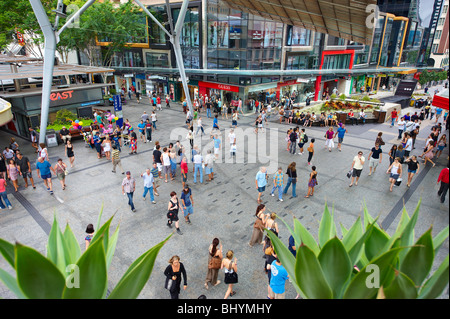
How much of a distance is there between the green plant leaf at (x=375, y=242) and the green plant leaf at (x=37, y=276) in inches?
102

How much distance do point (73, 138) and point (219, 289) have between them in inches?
648

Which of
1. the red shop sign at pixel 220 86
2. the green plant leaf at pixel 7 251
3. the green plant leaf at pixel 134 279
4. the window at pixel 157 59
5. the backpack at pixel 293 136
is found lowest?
the backpack at pixel 293 136

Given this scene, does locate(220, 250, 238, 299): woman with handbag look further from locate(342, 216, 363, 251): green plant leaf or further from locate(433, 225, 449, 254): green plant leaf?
locate(433, 225, 449, 254): green plant leaf

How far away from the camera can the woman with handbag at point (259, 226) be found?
8305 mm

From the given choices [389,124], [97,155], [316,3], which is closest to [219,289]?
[316,3]

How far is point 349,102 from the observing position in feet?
96.5

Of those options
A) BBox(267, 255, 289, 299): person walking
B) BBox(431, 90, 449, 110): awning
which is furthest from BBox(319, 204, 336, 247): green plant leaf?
BBox(431, 90, 449, 110): awning

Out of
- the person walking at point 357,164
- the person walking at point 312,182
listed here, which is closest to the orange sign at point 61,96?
the person walking at point 312,182

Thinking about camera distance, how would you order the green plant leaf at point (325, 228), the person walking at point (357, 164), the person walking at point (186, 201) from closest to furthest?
the green plant leaf at point (325, 228) < the person walking at point (186, 201) < the person walking at point (357, 164)

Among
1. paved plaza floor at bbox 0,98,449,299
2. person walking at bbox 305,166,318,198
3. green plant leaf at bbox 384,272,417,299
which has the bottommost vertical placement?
paved plaza floor at bbox 0,98,449,299

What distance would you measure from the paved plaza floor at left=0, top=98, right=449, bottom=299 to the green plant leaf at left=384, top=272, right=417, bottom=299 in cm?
392

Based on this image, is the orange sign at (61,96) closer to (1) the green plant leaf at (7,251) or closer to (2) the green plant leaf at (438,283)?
(1) the green plant leaf at (7,251)

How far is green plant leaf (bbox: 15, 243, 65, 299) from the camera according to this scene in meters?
1.87

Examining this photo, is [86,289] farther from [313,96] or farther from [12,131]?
[313,96]
